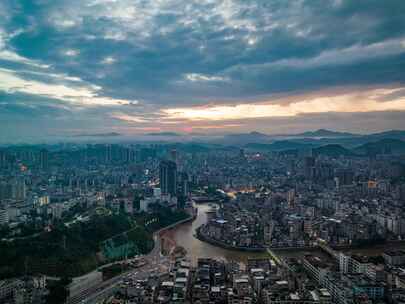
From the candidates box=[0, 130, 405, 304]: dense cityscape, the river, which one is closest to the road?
box=[0, 130, 405, 304]: dense cityscape

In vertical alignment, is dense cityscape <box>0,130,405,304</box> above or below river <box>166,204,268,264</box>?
above

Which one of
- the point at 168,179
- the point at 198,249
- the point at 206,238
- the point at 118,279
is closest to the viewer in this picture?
the point at 118,279

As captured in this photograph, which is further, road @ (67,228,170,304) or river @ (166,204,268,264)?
river @ (166,204,268,264)

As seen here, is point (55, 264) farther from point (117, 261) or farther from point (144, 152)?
point (144, 152)

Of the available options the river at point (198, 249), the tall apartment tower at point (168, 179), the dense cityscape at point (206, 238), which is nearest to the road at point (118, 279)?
the dense cityscape at point (206, 238)

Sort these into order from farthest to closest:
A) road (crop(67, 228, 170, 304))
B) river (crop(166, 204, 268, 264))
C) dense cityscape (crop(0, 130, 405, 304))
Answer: river (crop(166, 204, 268, 264)) < road (crop(67, 228, 170, 304)) < dense cityscape (crop(0, 130, 405, 304))

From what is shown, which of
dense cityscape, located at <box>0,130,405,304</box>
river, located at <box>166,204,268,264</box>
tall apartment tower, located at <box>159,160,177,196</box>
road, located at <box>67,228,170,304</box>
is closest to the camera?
dense cityscape, located at <box>0,130,405,304</box>

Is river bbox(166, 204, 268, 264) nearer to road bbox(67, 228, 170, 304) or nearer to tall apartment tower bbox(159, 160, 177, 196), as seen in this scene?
road bbox(67, 228, 170, 304)

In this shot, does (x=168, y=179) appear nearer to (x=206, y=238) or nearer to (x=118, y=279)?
(x=206, y=238)

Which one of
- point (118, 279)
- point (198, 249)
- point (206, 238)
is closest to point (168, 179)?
point (206, 238)

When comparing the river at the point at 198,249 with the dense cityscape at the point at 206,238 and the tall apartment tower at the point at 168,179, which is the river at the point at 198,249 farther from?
the tall apartment tower at the point at 168,179
